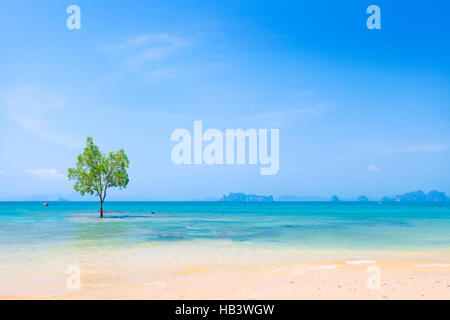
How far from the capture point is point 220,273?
1500 cm

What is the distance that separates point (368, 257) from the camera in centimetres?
1986

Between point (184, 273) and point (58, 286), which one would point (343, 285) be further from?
point (58, 286)

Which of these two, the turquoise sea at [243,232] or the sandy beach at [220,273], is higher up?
the sandy beach at [220,273]

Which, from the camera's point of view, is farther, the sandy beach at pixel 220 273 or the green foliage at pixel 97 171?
the green foliage at pixel 97 171

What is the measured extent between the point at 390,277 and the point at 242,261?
7206mm

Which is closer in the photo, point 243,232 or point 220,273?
point 220,273

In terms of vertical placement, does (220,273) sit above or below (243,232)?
above

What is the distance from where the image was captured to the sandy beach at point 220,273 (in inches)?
437

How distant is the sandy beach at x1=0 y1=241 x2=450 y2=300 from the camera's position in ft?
36.4

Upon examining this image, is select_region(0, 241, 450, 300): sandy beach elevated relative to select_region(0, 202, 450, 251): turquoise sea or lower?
elevated

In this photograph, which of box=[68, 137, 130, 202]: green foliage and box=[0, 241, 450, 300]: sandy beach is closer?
box=[0, 241, 450, 300]: sandy beach

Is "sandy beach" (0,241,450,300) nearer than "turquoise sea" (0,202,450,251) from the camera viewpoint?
Yes
